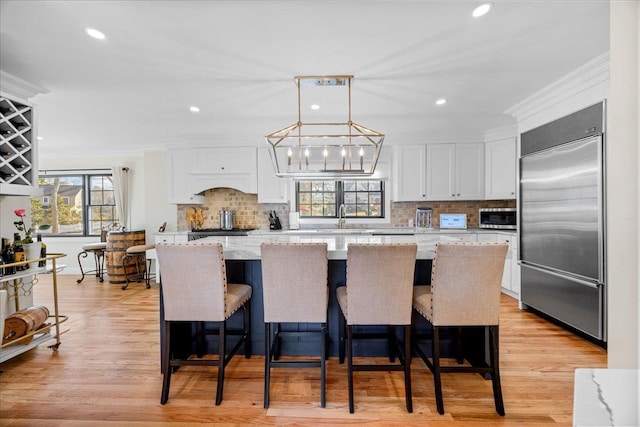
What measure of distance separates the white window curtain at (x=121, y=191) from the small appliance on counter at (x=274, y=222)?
272cm

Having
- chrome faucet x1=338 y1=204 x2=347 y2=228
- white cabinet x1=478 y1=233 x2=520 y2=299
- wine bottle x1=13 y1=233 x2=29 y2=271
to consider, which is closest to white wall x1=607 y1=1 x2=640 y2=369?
white cabinet x1=478 y1=233 x2=520 y2=299

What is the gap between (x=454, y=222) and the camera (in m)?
4.75

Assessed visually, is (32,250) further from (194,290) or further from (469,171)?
(469,171)

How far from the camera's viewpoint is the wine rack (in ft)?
7.63

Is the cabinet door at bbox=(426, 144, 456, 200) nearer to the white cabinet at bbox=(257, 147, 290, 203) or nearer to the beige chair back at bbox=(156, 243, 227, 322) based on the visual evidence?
the white cabinet at bbox=(257, 147, 290, 203)

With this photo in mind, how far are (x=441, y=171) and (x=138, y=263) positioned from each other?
5213 millimetres

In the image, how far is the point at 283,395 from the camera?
6.25ft

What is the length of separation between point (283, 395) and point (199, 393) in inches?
21.8

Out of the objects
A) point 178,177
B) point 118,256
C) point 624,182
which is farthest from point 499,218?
point 118,256

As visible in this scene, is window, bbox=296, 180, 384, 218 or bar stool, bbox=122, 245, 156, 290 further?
window, bbox=296, 180, 384, 218

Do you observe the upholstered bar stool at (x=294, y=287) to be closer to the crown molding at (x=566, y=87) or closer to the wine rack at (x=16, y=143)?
the wine rack at (x=16, y=143)

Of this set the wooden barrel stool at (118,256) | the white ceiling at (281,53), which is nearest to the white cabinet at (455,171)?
the white ceiling at (281,53)

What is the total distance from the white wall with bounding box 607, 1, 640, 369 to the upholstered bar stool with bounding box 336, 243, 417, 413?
1.00 m

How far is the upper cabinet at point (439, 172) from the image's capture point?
4.69 m
